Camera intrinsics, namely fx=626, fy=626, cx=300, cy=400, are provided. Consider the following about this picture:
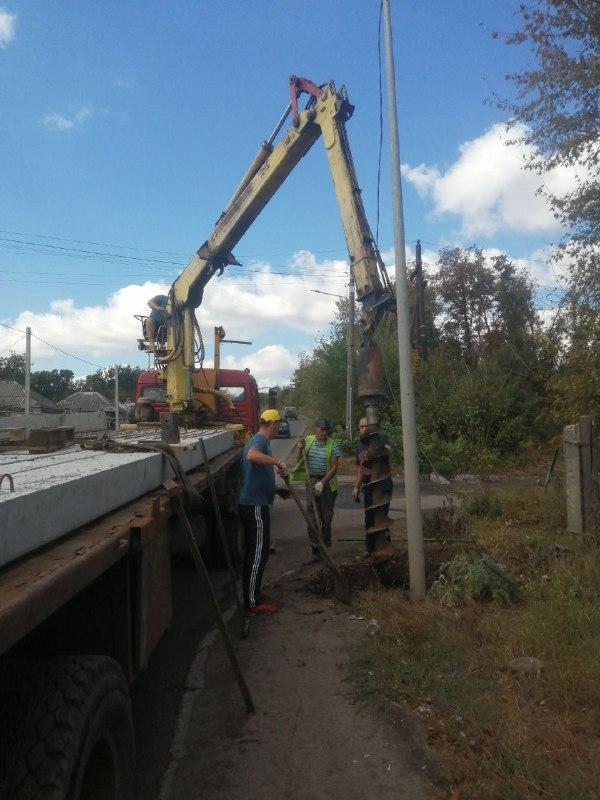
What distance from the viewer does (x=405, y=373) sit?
5.55m

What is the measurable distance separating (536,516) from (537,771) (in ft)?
19.5

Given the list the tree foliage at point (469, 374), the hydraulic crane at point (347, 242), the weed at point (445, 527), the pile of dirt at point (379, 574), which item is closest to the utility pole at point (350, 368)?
the tree foliage at point (469, 374)

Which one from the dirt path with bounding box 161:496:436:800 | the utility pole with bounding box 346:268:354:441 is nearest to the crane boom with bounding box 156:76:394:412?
the dirt path with bounding box 161:496:436:800

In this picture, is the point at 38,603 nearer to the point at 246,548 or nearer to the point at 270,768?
the point at 270,768

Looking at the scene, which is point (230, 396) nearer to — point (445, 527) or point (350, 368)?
point (445, 527)

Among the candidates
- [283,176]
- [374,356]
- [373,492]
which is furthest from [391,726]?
[283,176]

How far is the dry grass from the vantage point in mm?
2967

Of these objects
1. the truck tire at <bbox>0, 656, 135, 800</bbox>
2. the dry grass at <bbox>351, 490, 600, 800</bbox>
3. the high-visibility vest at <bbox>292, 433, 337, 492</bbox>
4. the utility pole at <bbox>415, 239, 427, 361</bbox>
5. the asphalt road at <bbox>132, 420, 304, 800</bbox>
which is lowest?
the asphalt road at <bbox>132, 420, 304, 800</bbox>

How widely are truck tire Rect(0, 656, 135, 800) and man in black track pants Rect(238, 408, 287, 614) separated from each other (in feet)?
10.0

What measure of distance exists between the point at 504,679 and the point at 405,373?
102 inches

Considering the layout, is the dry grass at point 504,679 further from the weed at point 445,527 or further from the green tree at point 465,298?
the green tree at point 465,298

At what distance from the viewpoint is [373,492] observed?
247 inches

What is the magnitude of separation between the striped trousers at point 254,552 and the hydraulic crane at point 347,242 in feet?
4.03

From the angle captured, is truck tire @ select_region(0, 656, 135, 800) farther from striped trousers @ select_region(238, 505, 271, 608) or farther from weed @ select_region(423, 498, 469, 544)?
weed @ select_region(423, 498, 469, 544)
